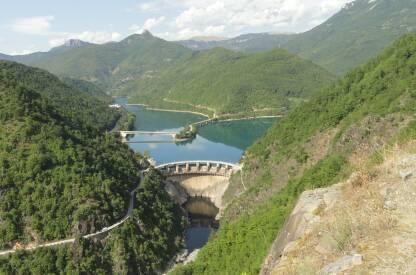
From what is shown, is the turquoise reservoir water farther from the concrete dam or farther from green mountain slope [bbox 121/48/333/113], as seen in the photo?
the concrete dam

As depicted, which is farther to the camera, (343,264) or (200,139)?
(200,139)

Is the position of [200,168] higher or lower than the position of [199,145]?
higher

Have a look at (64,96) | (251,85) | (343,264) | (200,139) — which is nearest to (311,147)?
(343,264)

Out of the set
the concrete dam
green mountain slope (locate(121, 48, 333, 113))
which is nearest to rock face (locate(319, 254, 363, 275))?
the concrete dam

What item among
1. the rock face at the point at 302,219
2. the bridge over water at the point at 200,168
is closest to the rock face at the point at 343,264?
the rock face at the point at 302,219

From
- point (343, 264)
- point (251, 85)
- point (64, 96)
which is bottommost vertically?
point (343, 264)

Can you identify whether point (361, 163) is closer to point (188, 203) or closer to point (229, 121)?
point (188, 203)

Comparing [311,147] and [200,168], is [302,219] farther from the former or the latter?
[200,168]
